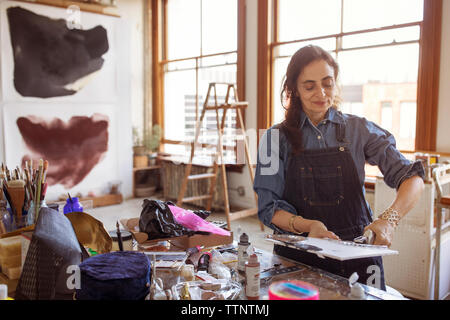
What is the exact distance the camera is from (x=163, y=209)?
1685 millimetres

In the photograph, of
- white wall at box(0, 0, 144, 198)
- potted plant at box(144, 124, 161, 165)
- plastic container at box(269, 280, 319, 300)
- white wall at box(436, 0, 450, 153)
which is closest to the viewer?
plastic container at box(269, 280, 319, 300)

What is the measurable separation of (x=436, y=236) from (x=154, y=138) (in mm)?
4799

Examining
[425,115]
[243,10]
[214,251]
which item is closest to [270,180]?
[214,251]

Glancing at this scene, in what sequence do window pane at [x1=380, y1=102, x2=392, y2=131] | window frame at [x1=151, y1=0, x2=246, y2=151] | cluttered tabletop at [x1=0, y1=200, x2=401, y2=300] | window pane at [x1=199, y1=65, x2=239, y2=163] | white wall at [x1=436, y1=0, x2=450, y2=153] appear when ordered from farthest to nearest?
window frame at [x1=151, y1=0, x2=246, y2=151]
window pane at [x1=199, y1=65, x2=239, y2=163]
window pane at [x1=380, y1=102, x2=392, y2=131]
white wall at [x1=436, y1=0, x2=450, y2=153]
cluttered tabletop at [x1=0, y1=200, x2=401, y2=300]

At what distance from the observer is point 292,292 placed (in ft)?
3.54

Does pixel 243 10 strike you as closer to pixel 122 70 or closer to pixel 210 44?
pixel 210 44

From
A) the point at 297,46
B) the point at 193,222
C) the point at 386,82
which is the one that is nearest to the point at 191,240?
the point at 193,222

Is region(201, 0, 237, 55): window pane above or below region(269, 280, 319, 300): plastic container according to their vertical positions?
above

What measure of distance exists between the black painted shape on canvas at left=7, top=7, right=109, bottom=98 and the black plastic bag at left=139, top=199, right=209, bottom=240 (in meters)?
4.32

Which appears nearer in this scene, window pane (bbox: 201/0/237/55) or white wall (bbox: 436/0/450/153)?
white wall (bbox: 436/0/450/153)

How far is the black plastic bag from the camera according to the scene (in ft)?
5.31

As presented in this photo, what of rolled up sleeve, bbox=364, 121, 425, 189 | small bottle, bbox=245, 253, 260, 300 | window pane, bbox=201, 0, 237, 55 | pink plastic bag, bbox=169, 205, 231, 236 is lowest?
small bottle, bbox=245, 253, 260, 300

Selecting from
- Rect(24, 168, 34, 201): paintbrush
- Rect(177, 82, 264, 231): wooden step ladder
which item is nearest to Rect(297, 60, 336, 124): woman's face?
Rect(24, 168, 34, 201): paintbrush

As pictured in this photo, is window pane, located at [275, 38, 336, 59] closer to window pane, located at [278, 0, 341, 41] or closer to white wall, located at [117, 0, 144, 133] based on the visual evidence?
window pane, located at [278, 0, 341, 41]
